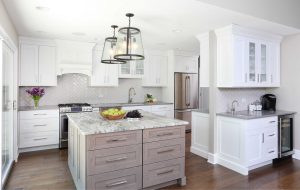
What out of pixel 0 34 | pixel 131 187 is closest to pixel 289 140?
pixel 131 187

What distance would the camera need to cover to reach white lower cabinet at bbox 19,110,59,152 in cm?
439

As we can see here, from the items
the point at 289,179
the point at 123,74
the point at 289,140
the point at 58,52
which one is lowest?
the point at 289,179

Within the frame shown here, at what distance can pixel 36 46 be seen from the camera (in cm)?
471

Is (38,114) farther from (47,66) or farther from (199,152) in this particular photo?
(199,152)

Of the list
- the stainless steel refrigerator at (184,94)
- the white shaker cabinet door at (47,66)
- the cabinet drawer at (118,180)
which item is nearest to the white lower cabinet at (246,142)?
the cabinet drawer at (118,180)

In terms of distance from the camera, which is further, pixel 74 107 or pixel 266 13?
pixel 74 107

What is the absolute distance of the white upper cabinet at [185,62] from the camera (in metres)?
6.26

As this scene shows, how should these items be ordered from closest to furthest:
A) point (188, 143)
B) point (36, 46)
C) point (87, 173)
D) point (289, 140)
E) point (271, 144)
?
point (87, 173), point (271, 144), point (289, 140), point (36, 46), point (188, 143)

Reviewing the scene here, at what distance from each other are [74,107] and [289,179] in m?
4.17

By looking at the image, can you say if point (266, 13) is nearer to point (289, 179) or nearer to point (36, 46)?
point (289, 179)

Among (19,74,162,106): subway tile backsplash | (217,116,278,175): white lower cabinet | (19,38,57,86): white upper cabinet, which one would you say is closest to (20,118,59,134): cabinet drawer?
(19,74,162,106): subway tile backsplash

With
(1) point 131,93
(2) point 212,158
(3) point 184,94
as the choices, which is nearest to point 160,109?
(3) point 184,94

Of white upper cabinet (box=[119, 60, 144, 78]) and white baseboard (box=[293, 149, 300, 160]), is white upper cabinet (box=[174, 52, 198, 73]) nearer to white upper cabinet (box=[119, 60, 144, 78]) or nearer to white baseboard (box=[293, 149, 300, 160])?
white upper cabinet (box=[119, 60, 144, 78])

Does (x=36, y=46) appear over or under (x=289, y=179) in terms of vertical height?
over
